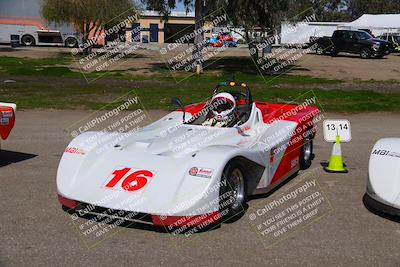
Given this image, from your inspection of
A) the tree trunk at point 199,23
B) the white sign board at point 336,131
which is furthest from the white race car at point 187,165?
the tree trunk at point 199,23

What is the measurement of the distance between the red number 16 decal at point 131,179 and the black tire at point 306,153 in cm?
337

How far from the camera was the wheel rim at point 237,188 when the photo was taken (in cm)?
602

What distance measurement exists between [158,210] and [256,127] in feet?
8.59

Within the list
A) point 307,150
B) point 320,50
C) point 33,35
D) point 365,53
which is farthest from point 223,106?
point 33,35

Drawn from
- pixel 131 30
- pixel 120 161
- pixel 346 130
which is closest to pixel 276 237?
pixel 120 161

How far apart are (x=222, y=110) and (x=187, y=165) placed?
1.83 metres

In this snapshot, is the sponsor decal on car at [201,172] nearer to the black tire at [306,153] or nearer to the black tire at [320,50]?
the black tire at [306,153]

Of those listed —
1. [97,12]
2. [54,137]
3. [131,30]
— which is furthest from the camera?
[131,30]

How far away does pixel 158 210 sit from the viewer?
526 cm

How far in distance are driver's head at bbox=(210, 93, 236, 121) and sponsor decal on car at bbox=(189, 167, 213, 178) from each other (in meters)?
1.88

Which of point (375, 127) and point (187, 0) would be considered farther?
point (187, 0)

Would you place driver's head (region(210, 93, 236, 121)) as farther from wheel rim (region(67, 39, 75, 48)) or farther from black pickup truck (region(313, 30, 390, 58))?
wheel rim (region(67, 39, 75, 48))

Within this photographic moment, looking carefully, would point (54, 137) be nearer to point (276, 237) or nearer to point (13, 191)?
point (13, 191)

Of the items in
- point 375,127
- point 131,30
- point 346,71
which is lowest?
point 131,30
